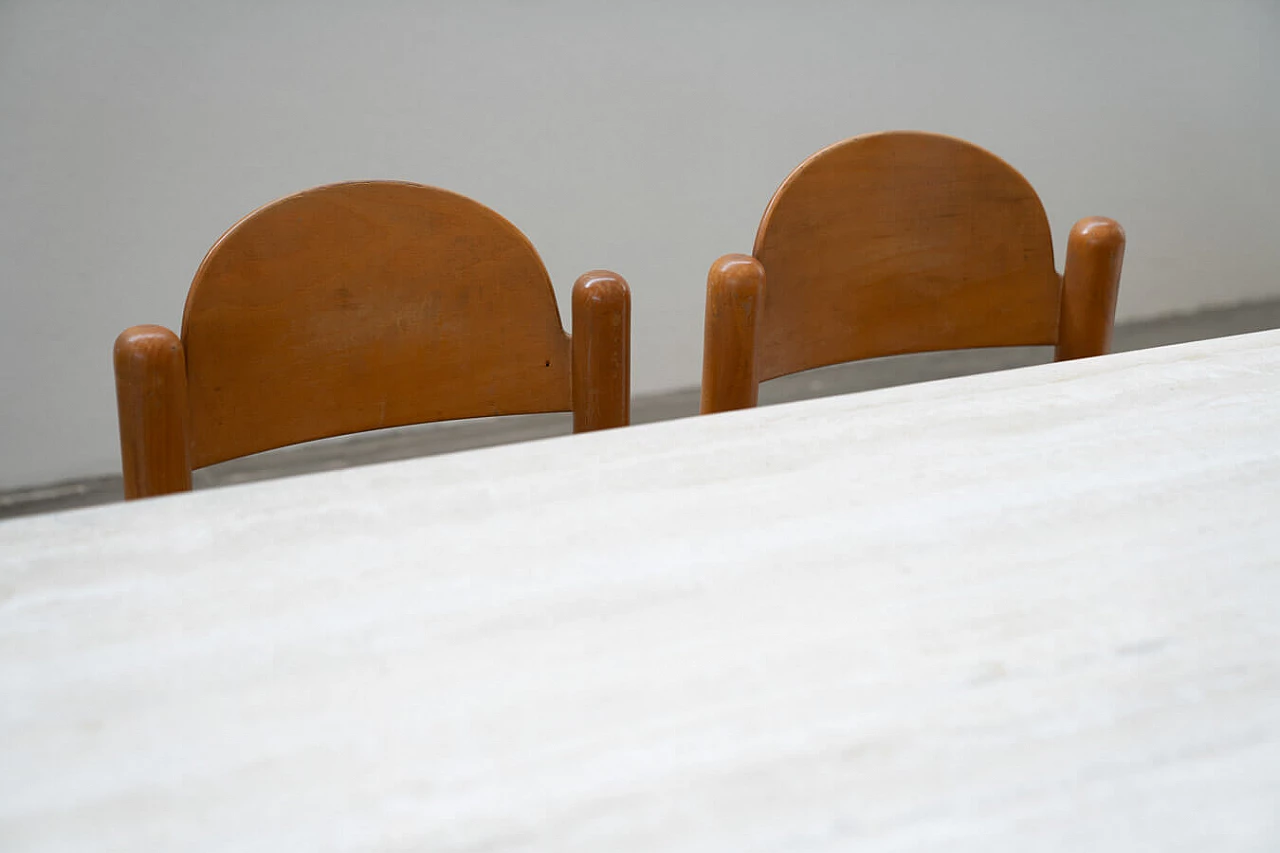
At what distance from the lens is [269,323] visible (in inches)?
29.8

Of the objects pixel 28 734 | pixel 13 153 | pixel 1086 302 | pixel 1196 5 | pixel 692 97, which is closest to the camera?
pixel 28 734

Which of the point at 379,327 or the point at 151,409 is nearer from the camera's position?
the point at 151,409

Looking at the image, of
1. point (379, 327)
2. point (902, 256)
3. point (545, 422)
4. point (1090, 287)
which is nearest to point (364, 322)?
point (379, 327)

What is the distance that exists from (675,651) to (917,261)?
64 cm

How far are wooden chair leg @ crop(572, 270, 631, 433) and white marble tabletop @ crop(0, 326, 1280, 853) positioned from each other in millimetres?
193

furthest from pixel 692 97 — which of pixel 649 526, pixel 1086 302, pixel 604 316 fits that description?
pixel 649 526

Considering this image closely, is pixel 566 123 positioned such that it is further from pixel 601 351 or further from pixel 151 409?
pixel 151 409

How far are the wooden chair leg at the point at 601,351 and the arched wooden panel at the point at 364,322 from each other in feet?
0.10

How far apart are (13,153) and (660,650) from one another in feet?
5.54

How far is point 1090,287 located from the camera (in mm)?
912

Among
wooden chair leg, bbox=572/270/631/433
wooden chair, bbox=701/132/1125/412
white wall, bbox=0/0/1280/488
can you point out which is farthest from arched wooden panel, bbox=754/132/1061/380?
white wall, bbox=0/0/1280/488

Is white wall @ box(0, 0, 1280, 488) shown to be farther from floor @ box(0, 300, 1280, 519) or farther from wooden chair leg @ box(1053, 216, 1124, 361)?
wooden chair leg @ box(1053, 216, 1124, 361)

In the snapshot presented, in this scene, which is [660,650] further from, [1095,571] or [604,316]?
[604,316]

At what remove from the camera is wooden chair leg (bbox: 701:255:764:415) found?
794 millimetres
